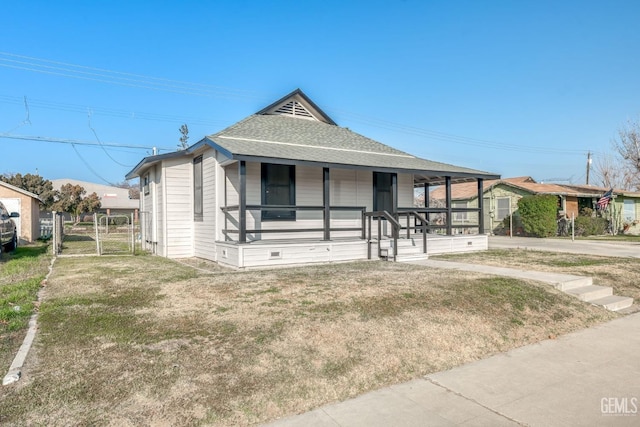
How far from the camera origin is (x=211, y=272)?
871cm

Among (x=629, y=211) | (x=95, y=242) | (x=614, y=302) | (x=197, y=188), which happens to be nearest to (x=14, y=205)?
(x=95, y=242)

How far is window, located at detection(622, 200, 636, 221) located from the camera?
27.8 m

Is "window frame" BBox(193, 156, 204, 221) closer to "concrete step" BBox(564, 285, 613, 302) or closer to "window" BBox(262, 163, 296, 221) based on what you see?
"window" BBox(262, 163, 296, 221)

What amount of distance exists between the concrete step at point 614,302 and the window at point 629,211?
25471mm

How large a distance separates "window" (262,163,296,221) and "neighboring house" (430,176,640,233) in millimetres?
17850

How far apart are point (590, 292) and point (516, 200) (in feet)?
64.8

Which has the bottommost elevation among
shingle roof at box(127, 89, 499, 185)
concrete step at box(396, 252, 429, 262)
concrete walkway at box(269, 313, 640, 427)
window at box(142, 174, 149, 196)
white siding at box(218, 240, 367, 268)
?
concrete walkway at box(269, 313, 640, 427)

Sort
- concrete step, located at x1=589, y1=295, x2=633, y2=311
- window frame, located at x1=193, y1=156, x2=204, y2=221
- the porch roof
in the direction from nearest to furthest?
concrete step, located at x1=589, y1=295, x2=633, y2=311
the porch roof
window frame, located at x1=193, y1=156, x2=204, y2=221

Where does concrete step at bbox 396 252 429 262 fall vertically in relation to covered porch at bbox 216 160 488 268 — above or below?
below

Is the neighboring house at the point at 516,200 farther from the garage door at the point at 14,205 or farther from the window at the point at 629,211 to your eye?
the garage door at the point at 14,205

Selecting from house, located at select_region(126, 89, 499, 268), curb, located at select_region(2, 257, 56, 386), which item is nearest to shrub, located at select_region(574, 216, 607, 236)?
house, located at select_region(126, 89, 499, 268)

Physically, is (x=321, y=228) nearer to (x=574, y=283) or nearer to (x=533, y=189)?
(x=574, y=283)

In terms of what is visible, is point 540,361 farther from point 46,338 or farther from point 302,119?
point 302,119

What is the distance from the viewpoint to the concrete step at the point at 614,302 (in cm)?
685
